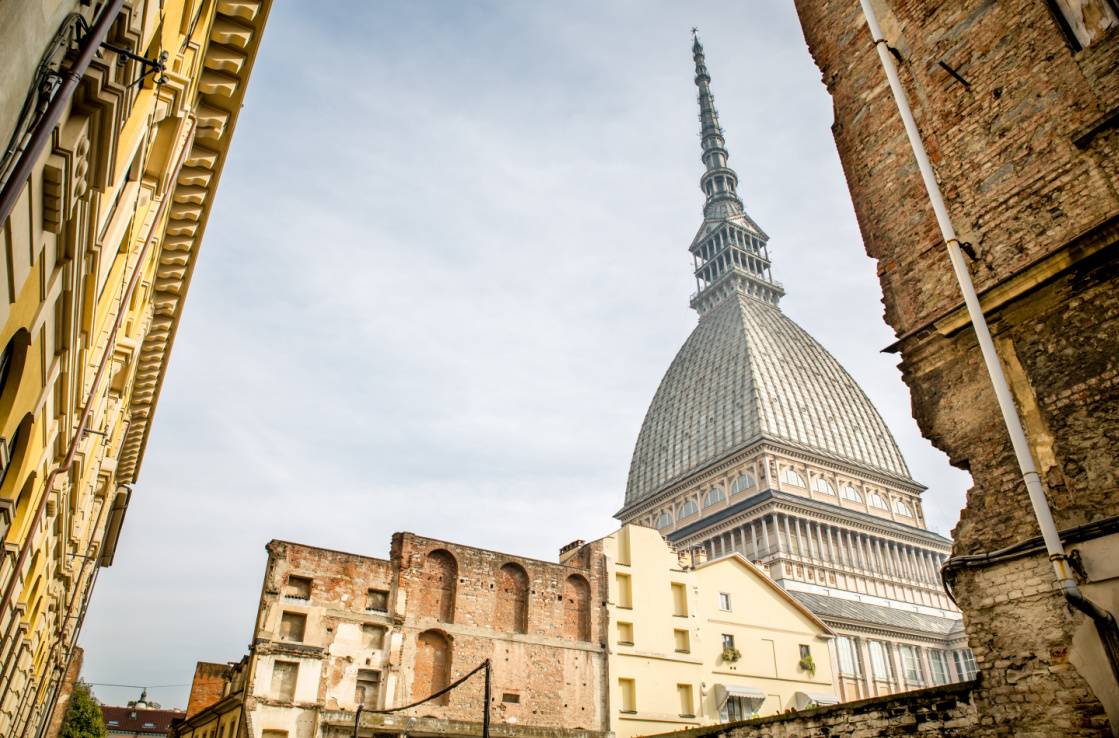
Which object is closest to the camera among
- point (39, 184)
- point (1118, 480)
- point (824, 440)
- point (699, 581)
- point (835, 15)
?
point (39, 184)

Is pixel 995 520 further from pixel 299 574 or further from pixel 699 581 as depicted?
pixel 699 581

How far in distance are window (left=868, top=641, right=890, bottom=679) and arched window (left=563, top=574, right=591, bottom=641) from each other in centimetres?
3570

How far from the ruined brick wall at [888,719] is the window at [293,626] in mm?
17592

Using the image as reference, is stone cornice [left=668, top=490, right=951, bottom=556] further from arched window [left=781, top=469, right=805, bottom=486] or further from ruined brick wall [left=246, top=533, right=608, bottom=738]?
ruined brick wall [left=246, top=533, right=608, bottom=738]

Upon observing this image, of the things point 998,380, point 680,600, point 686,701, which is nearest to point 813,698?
point 686,701

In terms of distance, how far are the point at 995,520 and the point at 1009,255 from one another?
153 inches

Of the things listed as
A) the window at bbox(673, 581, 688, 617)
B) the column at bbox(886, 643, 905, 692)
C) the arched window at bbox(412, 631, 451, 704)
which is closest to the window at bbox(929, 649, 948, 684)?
the column at bbox(886, 643, 905, 692)

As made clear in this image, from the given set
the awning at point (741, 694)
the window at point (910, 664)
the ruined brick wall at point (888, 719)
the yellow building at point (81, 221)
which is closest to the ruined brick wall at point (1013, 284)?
the ruined brick wall at point (888, 719)

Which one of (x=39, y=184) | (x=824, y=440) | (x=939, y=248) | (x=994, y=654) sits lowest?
(x=994, y=654)

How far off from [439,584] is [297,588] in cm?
547

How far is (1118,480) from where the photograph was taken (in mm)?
8664

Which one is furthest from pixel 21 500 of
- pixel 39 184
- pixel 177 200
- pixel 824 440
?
pixel 824 440

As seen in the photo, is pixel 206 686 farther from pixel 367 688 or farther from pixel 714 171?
pixel 714 171

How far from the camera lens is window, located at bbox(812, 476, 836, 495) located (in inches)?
Answer: 3118
